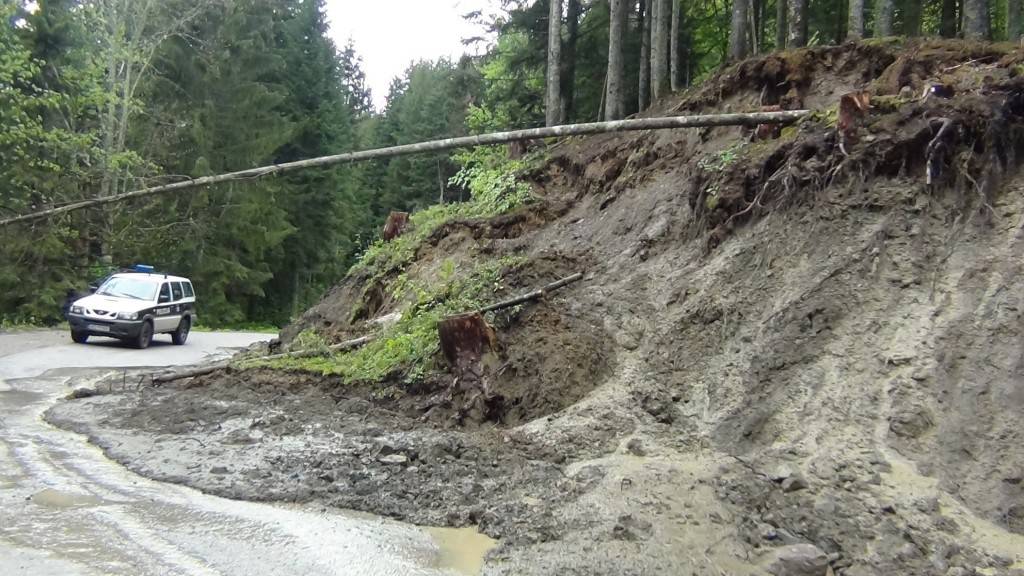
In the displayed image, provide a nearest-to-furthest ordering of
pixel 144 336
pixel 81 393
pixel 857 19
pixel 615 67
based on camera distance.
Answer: pixel 81 393, pixel 857 19, pixel 144 336, pixel 615 67

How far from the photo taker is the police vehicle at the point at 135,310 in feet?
58.0

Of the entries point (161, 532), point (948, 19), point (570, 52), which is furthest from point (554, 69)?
point (161, 532)

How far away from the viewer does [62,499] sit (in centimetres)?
624

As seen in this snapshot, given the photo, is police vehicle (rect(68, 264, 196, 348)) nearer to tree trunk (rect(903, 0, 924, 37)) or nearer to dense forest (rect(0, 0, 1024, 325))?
dense forest (rect(0, 0, 1024, 325))

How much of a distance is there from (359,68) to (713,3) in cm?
4753

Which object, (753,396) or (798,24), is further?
(798,24)

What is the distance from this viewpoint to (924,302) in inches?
262

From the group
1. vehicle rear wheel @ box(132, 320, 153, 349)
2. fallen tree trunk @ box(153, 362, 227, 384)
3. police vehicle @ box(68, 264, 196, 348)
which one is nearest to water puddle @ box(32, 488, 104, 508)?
fallen tree trunk @ box(153, 362, 227, 384)

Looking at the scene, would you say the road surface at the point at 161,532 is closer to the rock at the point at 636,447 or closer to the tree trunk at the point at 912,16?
the rock at the point at 636,447

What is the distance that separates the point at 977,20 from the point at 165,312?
18464 millimetres

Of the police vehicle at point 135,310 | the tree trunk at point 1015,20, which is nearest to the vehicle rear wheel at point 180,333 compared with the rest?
the police vehicle at point 135,310

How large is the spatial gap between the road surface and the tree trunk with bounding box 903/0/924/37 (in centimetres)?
1846

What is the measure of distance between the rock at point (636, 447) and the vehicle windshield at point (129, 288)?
15.8 meters

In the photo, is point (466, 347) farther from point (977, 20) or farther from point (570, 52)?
point (570, 52)
